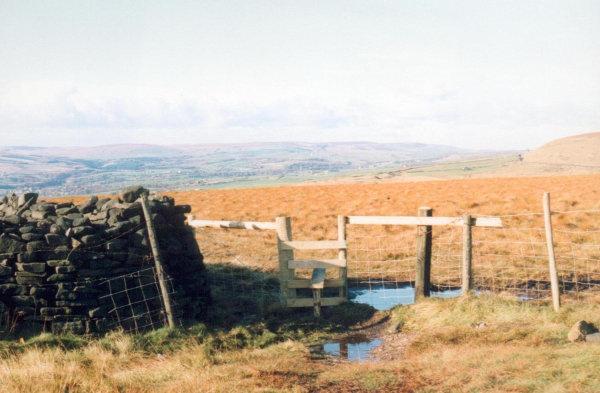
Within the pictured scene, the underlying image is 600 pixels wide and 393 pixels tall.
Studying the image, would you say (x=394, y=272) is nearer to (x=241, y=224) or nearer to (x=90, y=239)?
(x=241, y=224)

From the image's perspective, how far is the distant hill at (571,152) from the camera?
112 meters

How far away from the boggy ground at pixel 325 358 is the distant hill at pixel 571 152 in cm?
11329

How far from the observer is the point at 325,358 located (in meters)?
7.77

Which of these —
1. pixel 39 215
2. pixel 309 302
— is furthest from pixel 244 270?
pixel 39 215

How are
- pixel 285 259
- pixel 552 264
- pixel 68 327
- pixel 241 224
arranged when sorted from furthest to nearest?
pixel 241 224 → pixel 285 259 → pixel 68 327 → pixel 552 264

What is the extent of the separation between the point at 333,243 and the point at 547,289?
5.57 m

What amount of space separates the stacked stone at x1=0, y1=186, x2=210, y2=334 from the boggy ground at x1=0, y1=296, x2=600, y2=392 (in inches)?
22.7

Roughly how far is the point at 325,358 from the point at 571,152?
464 feet

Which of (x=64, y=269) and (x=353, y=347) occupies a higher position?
(x=64, y=269)

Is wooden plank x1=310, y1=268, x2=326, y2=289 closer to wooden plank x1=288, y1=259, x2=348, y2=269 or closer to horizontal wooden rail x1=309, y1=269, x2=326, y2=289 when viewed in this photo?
horizontal wooden rail x1=309, y1=269, x2=326, y2=289

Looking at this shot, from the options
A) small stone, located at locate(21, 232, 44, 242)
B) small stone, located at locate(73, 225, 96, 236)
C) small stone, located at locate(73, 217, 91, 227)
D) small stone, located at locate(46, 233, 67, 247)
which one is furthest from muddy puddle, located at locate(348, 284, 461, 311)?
small stone, located at locate(21, 232, 44, 242)

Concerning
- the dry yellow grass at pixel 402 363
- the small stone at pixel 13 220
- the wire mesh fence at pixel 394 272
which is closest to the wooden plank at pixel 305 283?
the dry yellow grass at pixel 402 363

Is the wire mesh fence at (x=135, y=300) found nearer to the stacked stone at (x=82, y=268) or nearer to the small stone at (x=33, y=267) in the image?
the stacked stone at (x=82, y=268)

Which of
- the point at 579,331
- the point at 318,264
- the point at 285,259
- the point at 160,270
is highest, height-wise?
the point at 160,270
